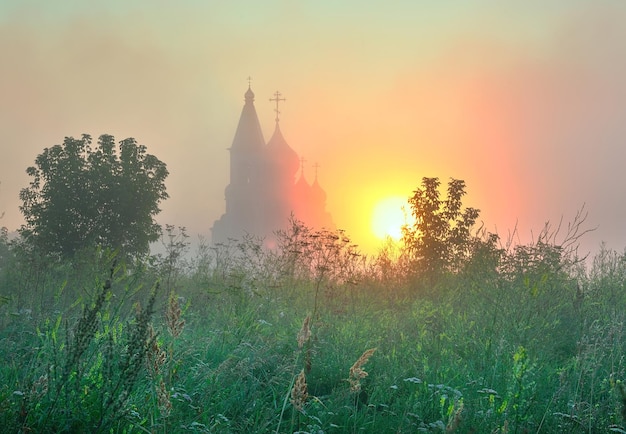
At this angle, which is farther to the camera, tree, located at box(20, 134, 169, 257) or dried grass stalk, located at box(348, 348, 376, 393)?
tree, located at box(20, 134, 169, 257)

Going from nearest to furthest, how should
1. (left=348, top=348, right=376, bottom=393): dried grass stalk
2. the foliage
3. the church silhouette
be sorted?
(left=348, top=348, right=376, bottom=393): dried grass stalk, the foliage, the church silhouette

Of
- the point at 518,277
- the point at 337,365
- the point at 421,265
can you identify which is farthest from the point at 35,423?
the point at 421,265

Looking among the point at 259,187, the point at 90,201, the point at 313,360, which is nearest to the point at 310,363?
the point at 313,360

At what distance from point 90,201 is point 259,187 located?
139 feet

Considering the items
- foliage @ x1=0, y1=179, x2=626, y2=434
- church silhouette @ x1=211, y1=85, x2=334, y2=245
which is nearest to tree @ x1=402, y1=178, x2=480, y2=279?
foliage @ x1=0, y1=179, x2=626, y2=434

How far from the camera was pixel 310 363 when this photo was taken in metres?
3.78

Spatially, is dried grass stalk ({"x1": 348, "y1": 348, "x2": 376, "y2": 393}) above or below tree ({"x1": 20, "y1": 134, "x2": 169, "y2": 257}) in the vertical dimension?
below

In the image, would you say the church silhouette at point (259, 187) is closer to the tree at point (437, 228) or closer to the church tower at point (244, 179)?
the church tower at point (244, 179)

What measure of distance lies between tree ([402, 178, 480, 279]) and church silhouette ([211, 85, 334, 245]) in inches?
1709

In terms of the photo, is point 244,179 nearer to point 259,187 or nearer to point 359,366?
point 259,187

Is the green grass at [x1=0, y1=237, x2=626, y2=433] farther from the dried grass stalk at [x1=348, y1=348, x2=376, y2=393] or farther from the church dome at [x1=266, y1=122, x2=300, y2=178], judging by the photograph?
the church dome at [x1=266, y1=122, x2=300, y2=178]

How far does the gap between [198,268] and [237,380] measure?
24.0 feet

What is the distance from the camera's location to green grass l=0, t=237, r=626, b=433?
3064 millimetres

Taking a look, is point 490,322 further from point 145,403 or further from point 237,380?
point 145,403
